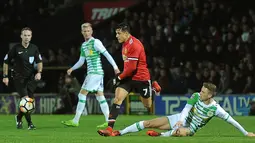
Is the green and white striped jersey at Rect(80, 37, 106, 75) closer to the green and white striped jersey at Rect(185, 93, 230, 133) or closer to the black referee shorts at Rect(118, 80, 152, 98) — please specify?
the black referee shorts at Rect(118, 80, 152, 98)

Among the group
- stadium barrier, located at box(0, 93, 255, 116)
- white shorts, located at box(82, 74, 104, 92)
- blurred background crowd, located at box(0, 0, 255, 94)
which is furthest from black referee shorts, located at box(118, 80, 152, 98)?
blurred background crowd, located at box(0, 0, 255, 94)

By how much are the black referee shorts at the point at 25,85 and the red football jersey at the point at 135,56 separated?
314cm

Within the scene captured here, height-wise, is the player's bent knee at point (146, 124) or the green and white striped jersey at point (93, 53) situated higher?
the green and white striped jersey at point (93, 53)

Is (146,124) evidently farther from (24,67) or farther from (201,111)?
(24,67)

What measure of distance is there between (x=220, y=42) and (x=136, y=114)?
3.92m

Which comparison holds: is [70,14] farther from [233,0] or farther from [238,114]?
[238,114]

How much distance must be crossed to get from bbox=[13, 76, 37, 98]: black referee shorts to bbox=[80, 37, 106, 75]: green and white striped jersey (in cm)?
151

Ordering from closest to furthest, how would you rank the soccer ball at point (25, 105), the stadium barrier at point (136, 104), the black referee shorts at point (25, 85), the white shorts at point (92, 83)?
the soccer ball at point (25, 105), the black referee shorts at point (25, 85), the white shorts at point (92, 83), the stadium barrier at point (136, 104)

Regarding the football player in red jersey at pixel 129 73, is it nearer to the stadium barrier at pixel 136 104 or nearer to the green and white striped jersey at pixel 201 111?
the green and white striped jersey at pixel 201 111

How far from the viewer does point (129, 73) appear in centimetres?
1299

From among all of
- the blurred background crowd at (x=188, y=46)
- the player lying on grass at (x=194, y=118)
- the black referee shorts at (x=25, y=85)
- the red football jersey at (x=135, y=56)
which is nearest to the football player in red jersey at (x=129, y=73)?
the red football jersey at (x=135, y=56)

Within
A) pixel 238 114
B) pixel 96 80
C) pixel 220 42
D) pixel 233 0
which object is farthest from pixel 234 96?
pixel 96 80

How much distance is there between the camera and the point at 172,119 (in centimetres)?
1220

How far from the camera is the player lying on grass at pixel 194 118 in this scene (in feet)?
38.8
